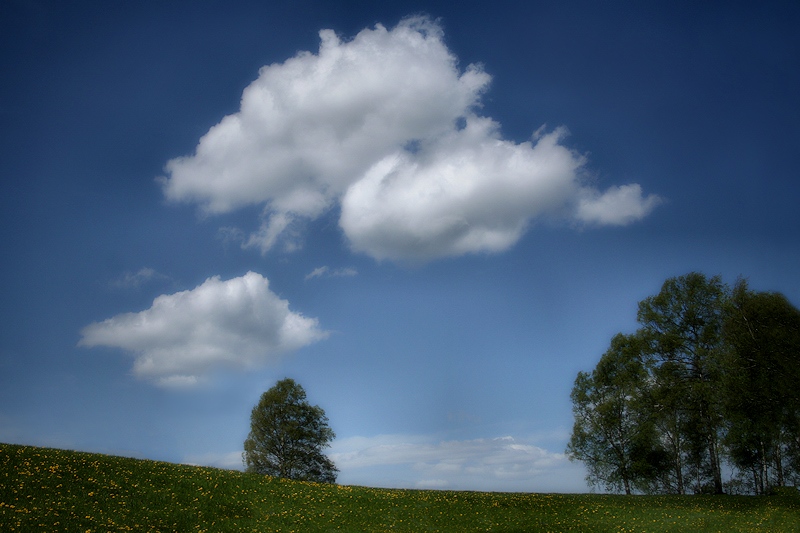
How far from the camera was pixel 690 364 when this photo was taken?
3962 centimetres

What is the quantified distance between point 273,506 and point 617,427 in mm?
32557

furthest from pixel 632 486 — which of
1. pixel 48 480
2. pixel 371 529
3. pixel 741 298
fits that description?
pixel 48 480

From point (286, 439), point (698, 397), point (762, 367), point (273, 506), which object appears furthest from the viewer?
point (286, 439)

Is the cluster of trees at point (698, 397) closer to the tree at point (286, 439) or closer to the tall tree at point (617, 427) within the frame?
the tall tree at point (617, 427)

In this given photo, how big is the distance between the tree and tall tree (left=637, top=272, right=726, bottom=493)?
3416 centimetres

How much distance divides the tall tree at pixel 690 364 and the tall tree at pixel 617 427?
195 cm

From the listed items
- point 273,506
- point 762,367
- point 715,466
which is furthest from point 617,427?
point 273,506

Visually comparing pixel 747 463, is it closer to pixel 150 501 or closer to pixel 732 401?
pixel 732 401

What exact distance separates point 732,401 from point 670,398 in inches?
199

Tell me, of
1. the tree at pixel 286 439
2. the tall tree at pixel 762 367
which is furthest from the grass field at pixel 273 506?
the tree at pixel 286 439

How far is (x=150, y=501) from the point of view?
22.6 metres

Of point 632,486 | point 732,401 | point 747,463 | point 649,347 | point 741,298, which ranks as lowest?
point 632,486

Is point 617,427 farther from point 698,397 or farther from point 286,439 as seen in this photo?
point 286,439

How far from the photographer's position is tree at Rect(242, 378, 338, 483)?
47844mm
